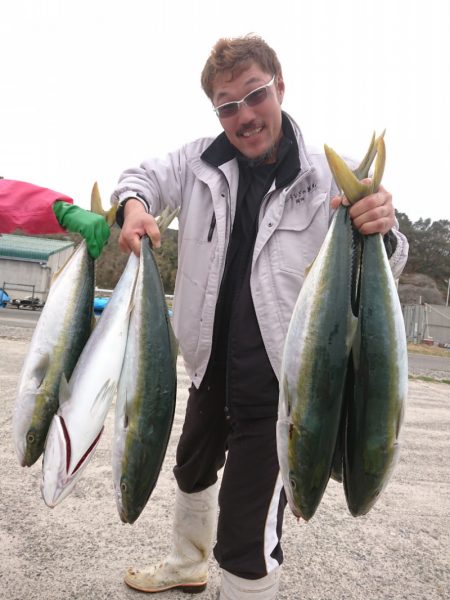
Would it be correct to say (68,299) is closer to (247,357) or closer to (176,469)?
(247,357)

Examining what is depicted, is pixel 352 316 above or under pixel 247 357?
above

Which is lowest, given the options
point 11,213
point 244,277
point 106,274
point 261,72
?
point 106,274

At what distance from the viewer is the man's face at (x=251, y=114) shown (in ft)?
7.32

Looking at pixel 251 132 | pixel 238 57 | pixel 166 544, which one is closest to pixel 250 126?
pixel 251 132

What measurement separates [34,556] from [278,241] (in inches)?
88.7

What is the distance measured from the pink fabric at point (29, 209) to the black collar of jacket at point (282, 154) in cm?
72

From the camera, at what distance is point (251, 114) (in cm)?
224

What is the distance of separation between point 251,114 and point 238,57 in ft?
0.80

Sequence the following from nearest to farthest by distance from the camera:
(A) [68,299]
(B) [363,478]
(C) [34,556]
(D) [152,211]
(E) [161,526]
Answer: (B) [363,478]
(A) [68,299]
(D) [152,211]
(C) [34,556]
(E) [161,526]

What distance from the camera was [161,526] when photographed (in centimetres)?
348

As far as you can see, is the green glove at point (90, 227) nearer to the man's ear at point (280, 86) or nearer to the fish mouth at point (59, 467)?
the fish mouth at point (59, 467)

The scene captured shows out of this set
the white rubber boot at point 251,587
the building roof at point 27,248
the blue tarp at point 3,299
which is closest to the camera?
the white rubber boot at point 251,587

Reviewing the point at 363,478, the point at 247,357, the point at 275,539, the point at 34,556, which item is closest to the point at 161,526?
the point at 34,556

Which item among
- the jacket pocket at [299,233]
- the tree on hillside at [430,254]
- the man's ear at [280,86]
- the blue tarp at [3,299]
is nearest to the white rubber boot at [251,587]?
the jacket pocket at [299,233]
